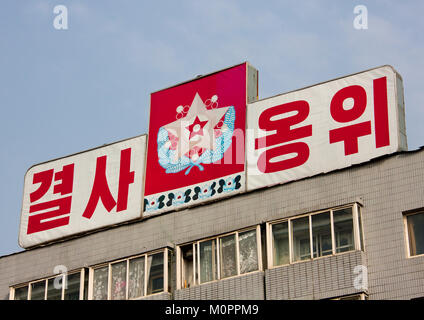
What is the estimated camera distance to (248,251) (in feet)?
105

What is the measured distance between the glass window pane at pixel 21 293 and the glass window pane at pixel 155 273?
5.23 metres

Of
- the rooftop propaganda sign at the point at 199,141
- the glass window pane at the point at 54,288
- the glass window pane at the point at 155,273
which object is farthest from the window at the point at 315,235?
the glass window pane at the point at 54,288

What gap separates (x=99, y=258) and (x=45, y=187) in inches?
168

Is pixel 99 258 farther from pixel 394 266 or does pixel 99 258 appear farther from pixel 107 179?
pixel 394 266

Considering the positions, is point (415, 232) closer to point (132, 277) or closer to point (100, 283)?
point (132, 277)

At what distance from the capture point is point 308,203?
103 feet

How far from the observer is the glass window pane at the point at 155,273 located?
3369cm

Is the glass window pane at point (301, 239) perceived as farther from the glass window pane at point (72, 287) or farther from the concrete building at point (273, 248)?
the glass window pane at point (72, 287)

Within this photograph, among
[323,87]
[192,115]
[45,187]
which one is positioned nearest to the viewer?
[323,87]

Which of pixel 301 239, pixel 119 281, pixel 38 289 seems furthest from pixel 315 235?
pixel 38 289

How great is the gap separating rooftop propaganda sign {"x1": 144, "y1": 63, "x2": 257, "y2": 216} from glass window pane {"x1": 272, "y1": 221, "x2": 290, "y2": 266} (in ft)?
7.38

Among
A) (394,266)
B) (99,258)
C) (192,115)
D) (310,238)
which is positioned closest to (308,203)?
(310,238)

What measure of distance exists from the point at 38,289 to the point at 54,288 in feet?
2.48
